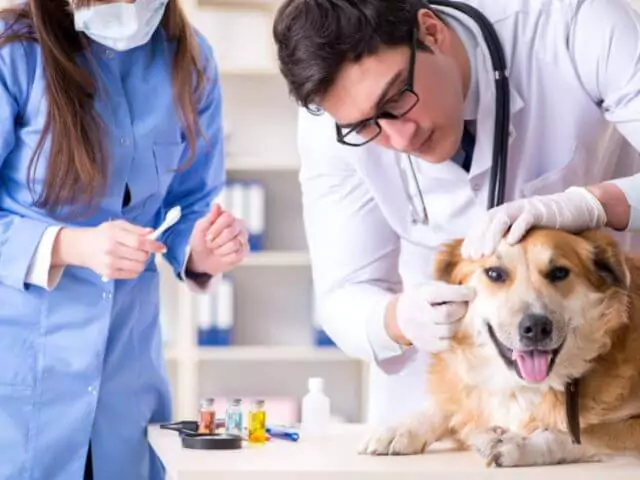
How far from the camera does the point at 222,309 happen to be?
4422mm

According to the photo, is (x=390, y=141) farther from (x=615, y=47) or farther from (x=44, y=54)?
(x=44, y=54)

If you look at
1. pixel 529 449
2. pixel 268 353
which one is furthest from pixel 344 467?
pixel 268 353

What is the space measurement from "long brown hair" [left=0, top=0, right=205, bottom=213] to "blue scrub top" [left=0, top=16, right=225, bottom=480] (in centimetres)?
2

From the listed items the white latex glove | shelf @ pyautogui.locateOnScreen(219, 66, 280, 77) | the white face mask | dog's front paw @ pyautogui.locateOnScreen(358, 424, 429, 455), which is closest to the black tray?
dog's front paw @ pyautogui.locateOnScreen(358, 424, 429, 455)

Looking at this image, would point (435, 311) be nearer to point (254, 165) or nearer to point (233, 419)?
point (233, 419)

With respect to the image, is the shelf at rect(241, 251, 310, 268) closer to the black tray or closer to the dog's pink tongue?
the black tray

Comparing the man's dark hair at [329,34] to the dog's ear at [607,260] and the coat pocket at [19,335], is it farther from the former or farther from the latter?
the coat pocket at [19,335]

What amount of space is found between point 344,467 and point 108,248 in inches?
21.1

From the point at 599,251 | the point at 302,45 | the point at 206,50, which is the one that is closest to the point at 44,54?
the point at 206,50

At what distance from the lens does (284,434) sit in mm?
1943

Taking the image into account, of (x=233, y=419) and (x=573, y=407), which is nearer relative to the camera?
(x=573, y=407)

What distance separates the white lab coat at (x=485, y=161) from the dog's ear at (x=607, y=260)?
0.55ft

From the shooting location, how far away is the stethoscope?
1793 mm

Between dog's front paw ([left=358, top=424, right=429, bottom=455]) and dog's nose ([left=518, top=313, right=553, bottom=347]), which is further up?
dog's nose ([left=518, top=313, right=553, bottom=347])
